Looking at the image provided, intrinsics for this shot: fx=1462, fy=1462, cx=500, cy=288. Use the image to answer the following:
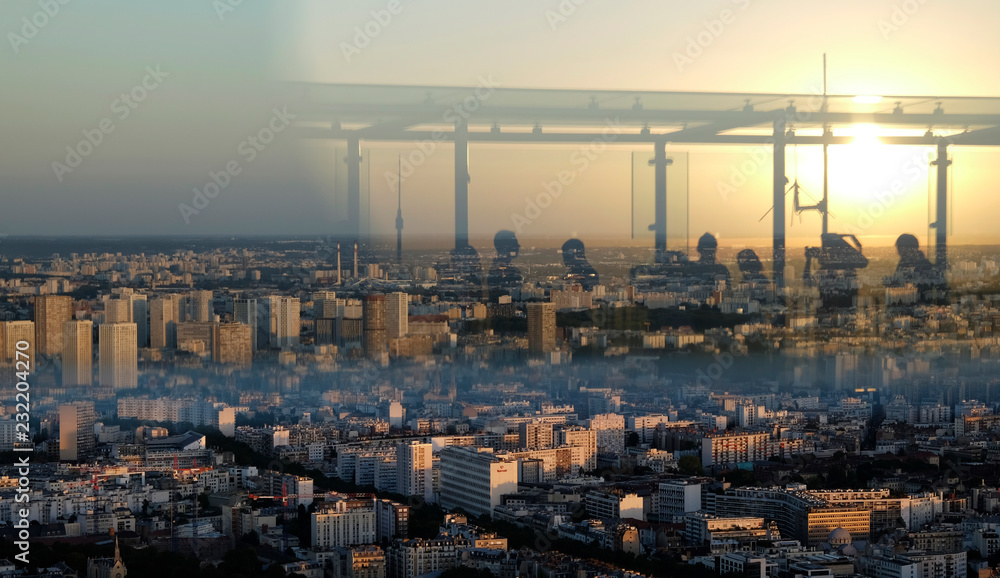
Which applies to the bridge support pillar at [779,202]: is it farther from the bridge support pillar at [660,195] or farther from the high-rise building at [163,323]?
the high-rise building at [163,323]

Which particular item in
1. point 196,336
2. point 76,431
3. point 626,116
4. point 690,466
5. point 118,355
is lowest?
point 690,466

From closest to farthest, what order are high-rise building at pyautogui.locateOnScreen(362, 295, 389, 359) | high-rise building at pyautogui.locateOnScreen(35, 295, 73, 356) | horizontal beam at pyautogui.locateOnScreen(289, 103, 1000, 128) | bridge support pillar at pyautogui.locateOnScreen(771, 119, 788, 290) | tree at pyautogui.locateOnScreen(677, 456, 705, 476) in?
horizontal beam at pyautogui.locateOnScreen(289, 103, 1000, 128) → bridge support pillar at pyautogui.locateOnScreen(771, 119, 788, 290) → tree at pyautogui.locateOnScreen(677, 456, 705, 476) → high-rise building at pyautogui.locateOnScreen(362, 295, 389, 359) → high-rise building at pyautogui.locateOnScreen(35, 295, 73, 356)

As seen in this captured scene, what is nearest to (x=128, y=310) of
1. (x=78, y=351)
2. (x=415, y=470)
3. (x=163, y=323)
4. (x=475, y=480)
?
(x=163, y=323)

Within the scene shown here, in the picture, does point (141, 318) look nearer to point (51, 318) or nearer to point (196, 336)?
point (196, 336)

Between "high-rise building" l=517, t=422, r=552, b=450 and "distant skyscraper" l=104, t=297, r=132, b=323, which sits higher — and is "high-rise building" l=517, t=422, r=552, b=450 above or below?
below

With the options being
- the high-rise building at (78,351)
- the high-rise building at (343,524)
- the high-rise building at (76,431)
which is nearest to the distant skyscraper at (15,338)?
the high-rise building at (78,351)

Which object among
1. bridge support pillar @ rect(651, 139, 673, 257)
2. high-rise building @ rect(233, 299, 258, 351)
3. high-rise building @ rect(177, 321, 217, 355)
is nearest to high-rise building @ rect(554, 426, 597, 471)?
bridge support pillar @ rect(651, 139, 673, 257)

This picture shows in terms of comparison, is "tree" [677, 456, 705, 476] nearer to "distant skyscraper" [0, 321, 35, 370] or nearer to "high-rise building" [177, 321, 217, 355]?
"high-rise building" [177, 321, 217, 355]
